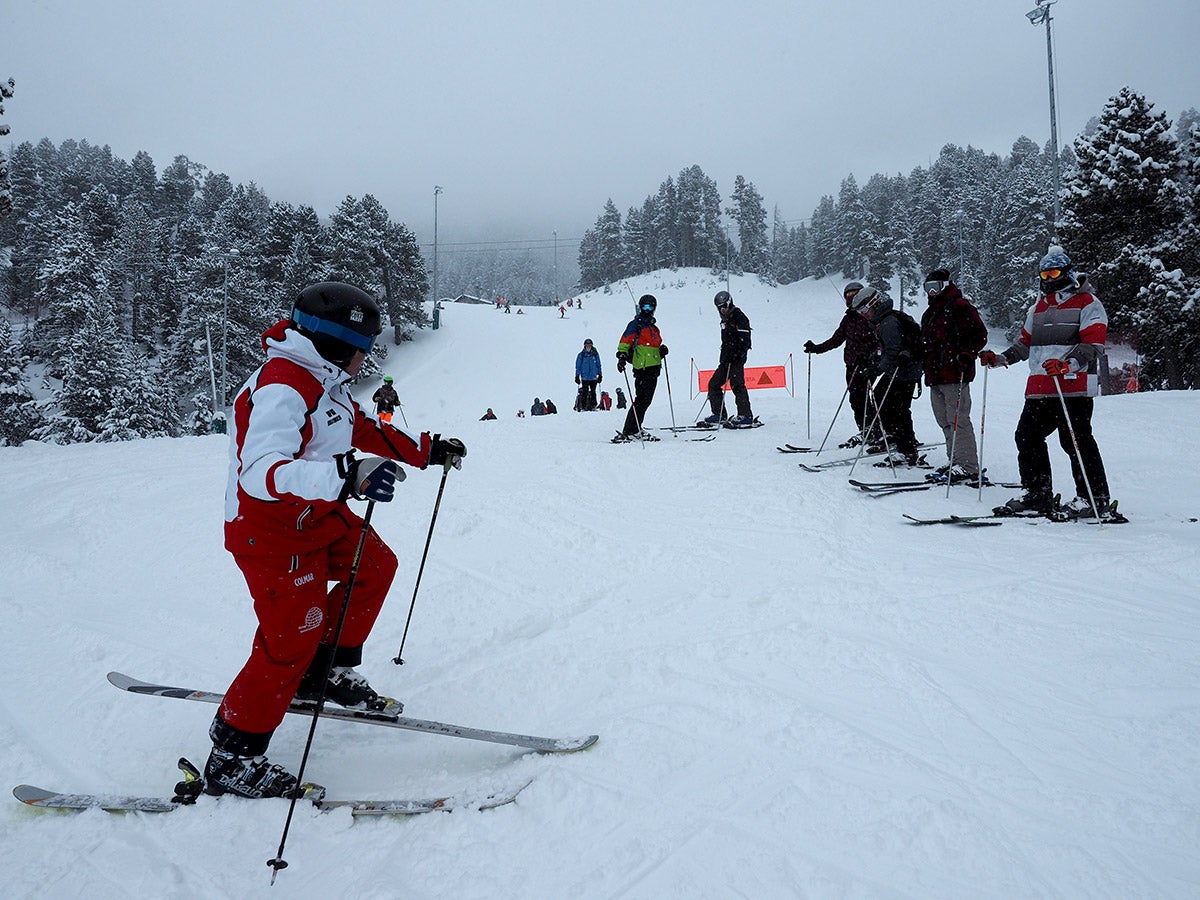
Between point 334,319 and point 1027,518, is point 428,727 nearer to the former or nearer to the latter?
point 334,319

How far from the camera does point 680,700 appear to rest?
3037 millimetres

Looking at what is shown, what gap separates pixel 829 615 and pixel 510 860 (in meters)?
2.47

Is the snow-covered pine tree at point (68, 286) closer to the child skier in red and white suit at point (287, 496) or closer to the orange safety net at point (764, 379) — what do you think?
the orange safety net at point (764, 379)

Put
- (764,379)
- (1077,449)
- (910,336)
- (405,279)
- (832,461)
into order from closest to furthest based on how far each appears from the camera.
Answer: (1077,449) → (910,336) → (832,461) → (764,379) → (405,279)

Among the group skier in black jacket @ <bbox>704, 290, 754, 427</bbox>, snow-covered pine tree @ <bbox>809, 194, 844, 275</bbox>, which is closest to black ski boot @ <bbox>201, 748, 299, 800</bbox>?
skier in black jacket @ <bbox>704, 290, 754, 427</bbox>

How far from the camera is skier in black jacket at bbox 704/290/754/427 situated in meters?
10.1

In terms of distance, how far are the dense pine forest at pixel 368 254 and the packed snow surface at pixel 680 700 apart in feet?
53.3

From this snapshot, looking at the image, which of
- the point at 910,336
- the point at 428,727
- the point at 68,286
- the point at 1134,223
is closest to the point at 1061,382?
the point at 910,336

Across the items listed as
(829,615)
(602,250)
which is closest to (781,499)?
(829,615)

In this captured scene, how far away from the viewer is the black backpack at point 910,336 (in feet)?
24.5

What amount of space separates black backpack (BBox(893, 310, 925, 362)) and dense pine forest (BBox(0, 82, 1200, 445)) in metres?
16.8

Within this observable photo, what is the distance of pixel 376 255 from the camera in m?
39.6

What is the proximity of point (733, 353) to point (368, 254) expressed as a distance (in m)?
34.1

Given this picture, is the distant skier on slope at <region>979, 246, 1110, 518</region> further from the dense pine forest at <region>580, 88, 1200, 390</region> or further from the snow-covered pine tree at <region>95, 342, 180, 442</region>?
the snow-covered pine tree at <region>95, 342, 180, 442</region>
